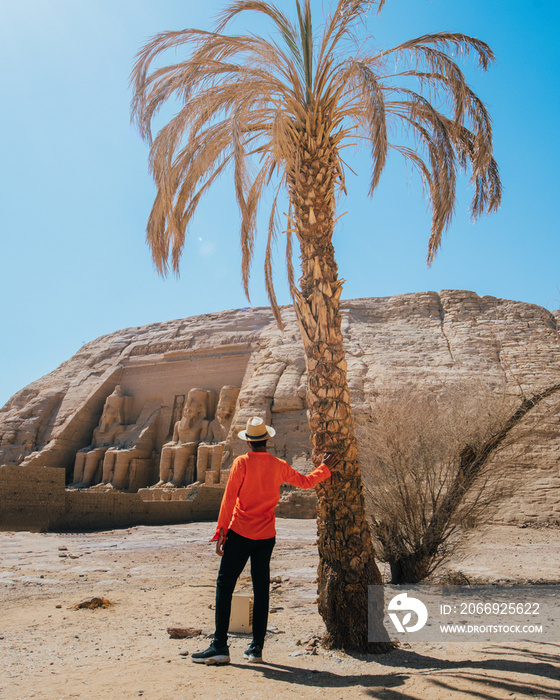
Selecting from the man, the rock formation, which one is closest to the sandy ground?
the man

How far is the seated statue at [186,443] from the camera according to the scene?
20.4 m

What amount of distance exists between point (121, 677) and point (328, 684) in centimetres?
119

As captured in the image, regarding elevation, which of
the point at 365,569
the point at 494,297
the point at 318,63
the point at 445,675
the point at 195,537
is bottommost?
the point at 195,537

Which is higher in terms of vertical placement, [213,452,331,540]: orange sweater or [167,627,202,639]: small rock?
[213,452,331,540]: orange sweater

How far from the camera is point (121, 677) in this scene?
3025 mm

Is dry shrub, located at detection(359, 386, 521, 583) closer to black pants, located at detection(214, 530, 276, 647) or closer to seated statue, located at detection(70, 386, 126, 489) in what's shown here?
black pants, located at detection(214, 530, 276, 647)

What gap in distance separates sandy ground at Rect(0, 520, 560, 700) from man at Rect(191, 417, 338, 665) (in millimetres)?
163

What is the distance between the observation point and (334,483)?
3992 millimetres

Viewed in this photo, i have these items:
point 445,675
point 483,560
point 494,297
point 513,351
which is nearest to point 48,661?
point 445,675

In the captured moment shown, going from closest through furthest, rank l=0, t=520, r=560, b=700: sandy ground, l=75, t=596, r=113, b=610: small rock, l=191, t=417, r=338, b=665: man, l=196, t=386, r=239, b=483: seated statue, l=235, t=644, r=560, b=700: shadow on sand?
1. l=235, t=644, r=560, b=700: shadow on sand
2. l=0, t=520, r=560, b=700: sandy ground
3. l=191, t=417, r=338, b=665: man
4. l=75, t=596, r=113, b=610: small rock
5. l=196, t=386, r=239, b=483: seated statue

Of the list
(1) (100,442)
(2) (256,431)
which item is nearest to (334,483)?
(2) (256,431)

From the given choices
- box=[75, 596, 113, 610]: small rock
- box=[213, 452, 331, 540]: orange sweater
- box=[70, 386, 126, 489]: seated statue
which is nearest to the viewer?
box=[213, 452, 331, 540]: orange sweater

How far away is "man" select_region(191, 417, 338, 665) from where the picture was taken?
132 inches

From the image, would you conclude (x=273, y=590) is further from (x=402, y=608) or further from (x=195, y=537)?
(x=195, y=537)
